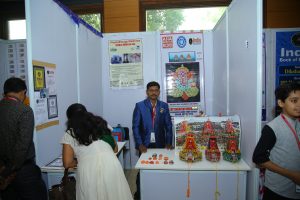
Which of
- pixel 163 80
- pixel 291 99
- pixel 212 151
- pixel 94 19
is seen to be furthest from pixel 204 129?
pixel 94 19

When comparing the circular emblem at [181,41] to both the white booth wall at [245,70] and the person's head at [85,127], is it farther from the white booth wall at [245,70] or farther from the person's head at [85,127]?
the person's head at [85,127]

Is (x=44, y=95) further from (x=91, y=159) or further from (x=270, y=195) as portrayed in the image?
(x=270, y=195)

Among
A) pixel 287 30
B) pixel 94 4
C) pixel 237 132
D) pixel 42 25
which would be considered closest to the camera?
pixel 42 25

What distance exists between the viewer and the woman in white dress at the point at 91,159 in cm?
158

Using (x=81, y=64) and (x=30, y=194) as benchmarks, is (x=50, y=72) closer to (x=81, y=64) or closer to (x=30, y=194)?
(x=81, y=64)

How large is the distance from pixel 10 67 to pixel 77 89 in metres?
1.57

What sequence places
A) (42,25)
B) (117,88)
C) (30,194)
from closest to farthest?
(30,194)
(42,25)
(117,88)

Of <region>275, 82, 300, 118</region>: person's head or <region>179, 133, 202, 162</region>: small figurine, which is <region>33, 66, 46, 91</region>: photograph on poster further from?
<region>275, 82, 300, 118</region>: person's head

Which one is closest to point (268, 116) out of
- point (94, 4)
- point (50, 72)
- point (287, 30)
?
point (287, 30)

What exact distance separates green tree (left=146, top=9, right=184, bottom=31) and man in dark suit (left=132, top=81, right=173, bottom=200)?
164cm

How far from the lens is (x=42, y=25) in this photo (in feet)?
6.91

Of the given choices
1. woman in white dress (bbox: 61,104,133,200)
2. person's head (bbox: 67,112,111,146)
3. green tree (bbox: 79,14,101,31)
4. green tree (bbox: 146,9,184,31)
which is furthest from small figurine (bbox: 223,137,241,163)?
green tree (bbox: 79,14,101,31)

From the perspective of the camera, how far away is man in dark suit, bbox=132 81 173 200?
2939mm

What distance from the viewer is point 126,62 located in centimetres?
385
